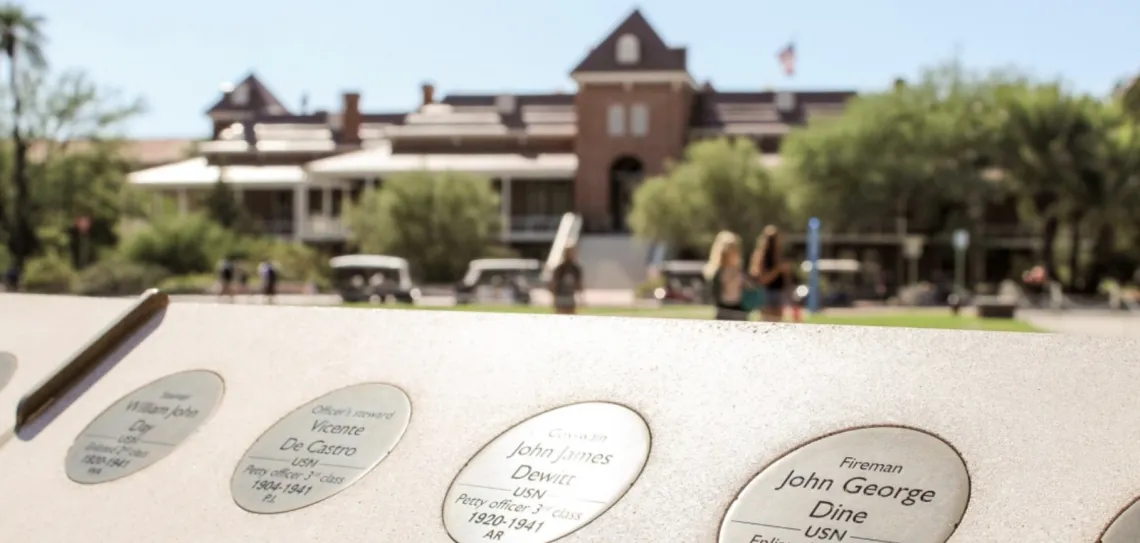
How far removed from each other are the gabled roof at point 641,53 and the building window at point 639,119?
1.71 m

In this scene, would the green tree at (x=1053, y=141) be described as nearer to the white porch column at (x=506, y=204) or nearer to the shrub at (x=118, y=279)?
the white porch column at (x=506, y=204)

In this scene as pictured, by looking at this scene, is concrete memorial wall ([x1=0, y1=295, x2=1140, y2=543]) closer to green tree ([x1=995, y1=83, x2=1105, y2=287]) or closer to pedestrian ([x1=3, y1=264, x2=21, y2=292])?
pedestrian ([x1=3, y1=264, x2=21, y2=292])

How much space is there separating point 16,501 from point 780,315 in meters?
8.21

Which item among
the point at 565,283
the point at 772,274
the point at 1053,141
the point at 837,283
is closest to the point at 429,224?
the point at 837,283

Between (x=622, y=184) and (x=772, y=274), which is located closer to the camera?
(x=772, y=274)

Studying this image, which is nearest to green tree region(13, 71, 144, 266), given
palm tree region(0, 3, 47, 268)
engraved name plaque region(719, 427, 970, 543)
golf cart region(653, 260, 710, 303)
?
palm tree region(0, 3, 47, 268)

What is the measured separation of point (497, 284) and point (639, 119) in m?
23.4

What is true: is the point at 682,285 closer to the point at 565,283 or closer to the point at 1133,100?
the point at 1133,100

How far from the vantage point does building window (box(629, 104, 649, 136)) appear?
2223 inches

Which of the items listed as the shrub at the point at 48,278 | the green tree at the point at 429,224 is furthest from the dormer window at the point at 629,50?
the shrub at the point at 48,278

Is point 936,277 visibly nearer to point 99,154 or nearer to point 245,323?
point 99,154

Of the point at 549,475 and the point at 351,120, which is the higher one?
the point at 549,475

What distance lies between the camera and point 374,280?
3216cm

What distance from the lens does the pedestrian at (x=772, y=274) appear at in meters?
11.8
